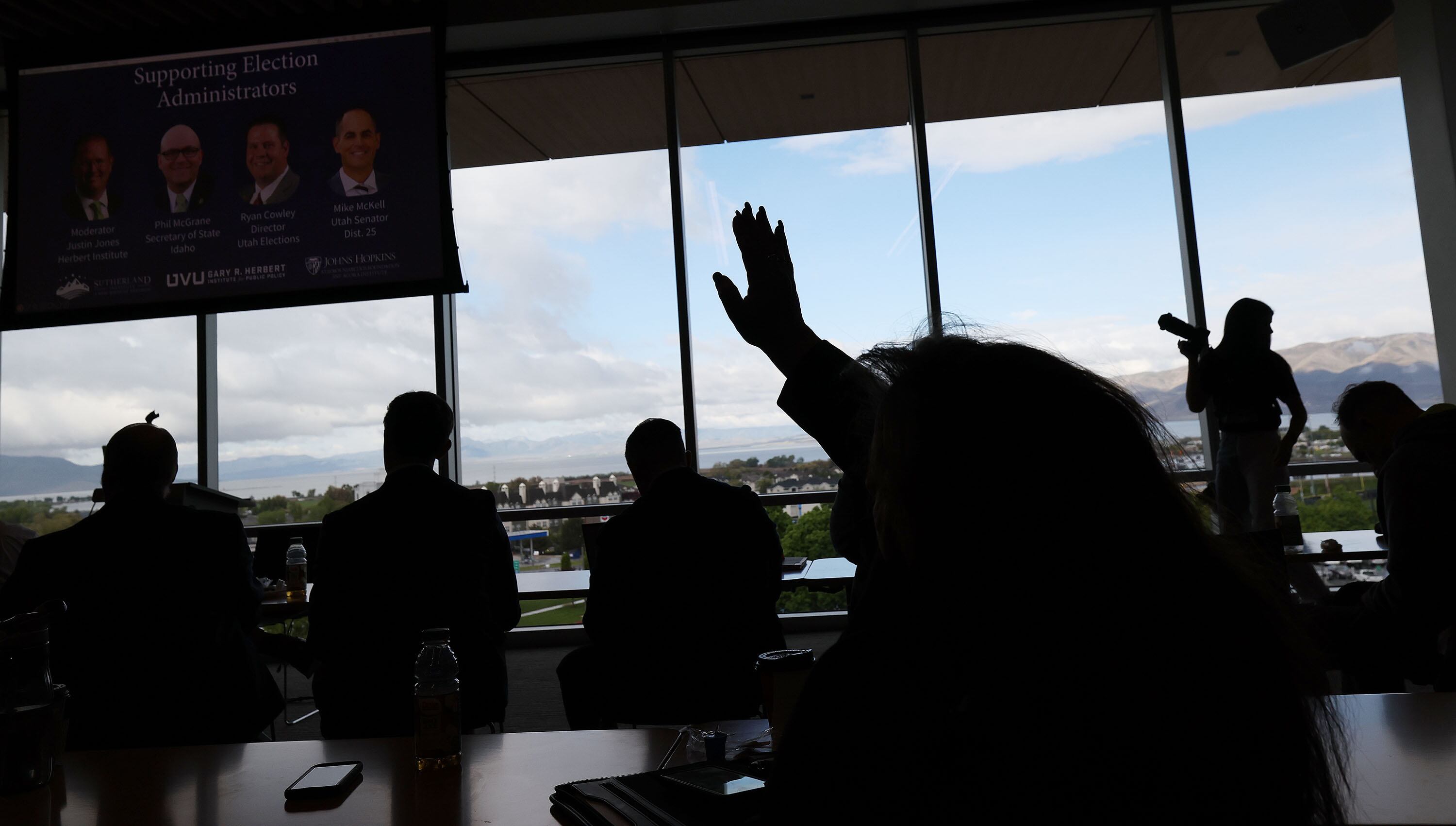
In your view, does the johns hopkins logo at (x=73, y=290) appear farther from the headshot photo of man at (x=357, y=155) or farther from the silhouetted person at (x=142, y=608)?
the silhouetted person at (x=142, y=608)

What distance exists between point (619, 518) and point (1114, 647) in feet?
6.58

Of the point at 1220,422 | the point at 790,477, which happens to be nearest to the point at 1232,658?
the point at 1220,422

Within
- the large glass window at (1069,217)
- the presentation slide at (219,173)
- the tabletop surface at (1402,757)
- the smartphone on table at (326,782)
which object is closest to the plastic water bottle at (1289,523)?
the large glass window at (1069,217)

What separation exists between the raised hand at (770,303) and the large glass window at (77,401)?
5.14 m

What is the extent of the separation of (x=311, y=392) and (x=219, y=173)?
168 cm

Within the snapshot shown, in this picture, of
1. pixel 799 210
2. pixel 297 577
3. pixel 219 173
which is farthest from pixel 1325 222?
pixel 219 173

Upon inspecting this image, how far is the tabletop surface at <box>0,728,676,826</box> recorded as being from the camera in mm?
1063

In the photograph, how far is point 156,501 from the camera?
7.23 ft

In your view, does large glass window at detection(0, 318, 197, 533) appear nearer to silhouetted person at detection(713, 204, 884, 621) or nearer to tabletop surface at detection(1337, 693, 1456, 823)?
silhouetted person at detection(713, 204, 884, 621)

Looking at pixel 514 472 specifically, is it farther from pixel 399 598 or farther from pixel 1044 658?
pixel 1044 658

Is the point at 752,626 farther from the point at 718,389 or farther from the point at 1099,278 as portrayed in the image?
the point at 1099,278

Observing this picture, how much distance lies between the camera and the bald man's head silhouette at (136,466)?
224 cm

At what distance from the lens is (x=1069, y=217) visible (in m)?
5.16

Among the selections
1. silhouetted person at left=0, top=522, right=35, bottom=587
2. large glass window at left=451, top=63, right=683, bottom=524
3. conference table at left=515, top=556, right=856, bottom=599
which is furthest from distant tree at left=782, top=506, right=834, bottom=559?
silhouetted person at left=0, top=522, right=35, bottom=587
